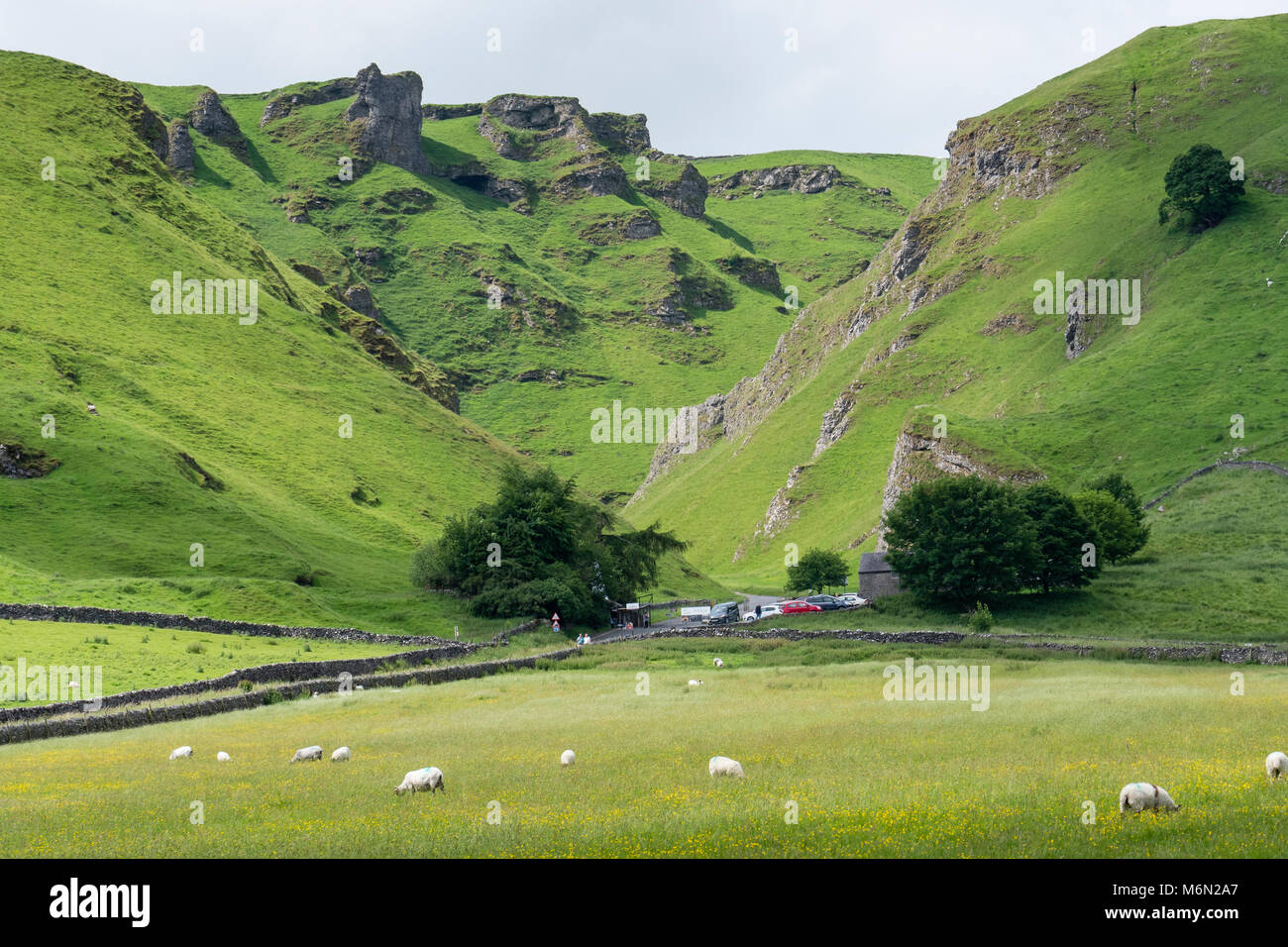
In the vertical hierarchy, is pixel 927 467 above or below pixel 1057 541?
above

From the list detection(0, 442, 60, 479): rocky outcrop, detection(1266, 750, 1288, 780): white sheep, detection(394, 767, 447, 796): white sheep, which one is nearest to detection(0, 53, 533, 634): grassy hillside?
detection(0, 442, 60, 479): rocky outcrop

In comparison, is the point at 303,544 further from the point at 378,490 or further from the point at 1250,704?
the point at 1250,704

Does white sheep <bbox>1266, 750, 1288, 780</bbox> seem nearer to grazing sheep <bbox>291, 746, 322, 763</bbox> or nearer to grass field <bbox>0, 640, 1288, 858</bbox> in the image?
grass field <bbox>0, 640, 1288, 858</bbox>

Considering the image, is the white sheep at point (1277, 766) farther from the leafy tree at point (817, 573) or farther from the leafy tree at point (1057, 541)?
the leafy tree at point (817, 573)

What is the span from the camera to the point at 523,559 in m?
84.4

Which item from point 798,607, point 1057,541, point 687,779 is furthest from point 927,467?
point 687,779

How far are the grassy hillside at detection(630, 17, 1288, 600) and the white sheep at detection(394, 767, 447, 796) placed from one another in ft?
208

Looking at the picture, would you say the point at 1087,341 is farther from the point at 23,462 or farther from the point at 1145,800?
the point at 1145,800

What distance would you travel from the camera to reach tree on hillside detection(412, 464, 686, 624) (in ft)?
267

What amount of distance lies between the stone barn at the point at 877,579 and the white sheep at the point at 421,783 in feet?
235

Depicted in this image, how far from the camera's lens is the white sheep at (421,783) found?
71.8ft

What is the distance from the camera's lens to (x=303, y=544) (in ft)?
308

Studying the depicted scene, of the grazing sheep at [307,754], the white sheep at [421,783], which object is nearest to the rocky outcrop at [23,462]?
the grazing sheep at [307,754]

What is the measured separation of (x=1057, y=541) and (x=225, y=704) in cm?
5925
